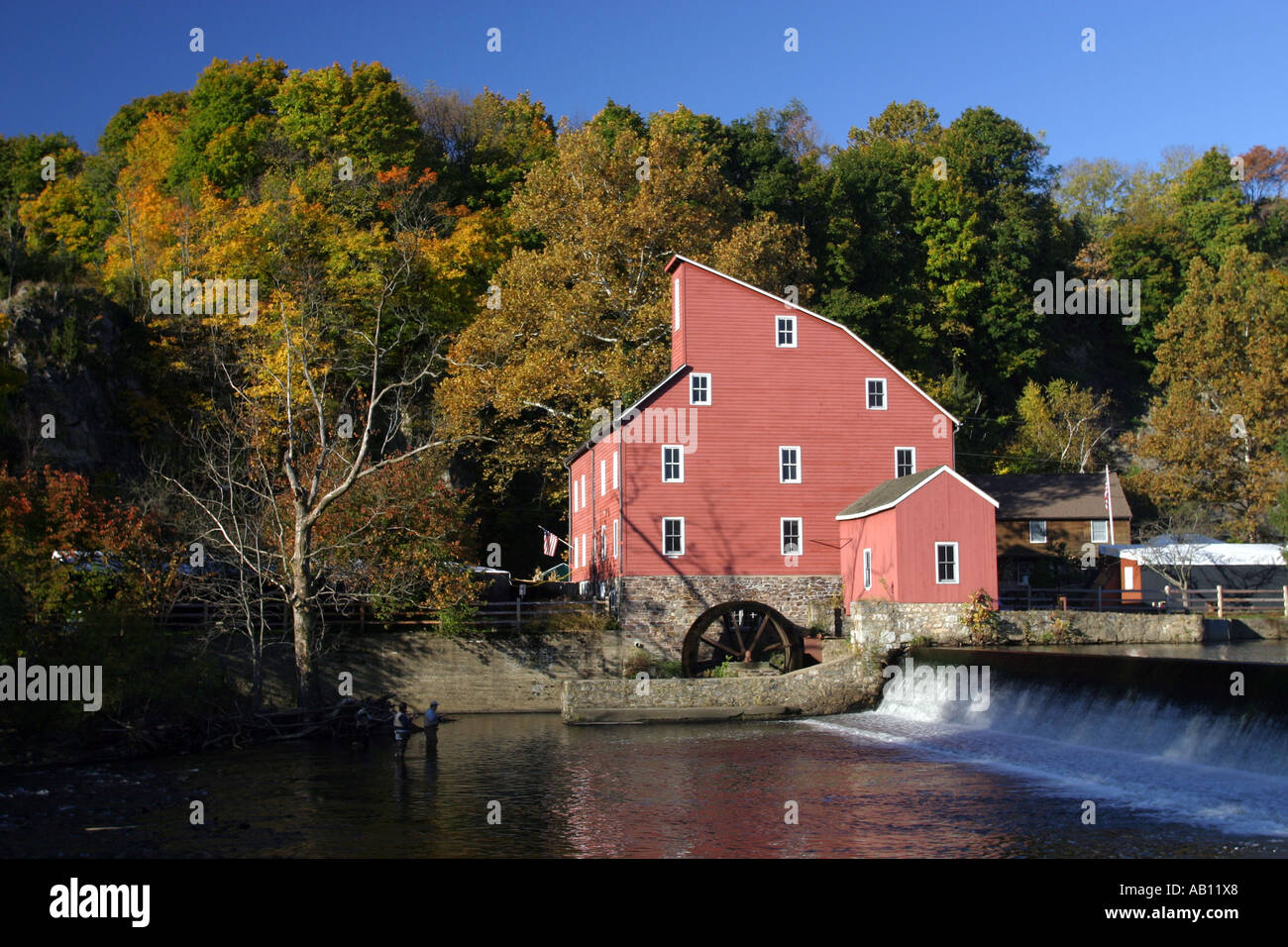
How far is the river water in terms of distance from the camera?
1653 cm

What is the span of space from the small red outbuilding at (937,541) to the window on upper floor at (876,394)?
17.3 feet

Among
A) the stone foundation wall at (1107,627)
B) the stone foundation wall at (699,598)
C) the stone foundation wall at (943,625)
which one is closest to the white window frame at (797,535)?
the stone foundation wall at (699,598)

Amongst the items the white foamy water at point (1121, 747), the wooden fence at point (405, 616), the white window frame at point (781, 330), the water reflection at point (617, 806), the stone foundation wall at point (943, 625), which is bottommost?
the water reflection at point (617, 806)

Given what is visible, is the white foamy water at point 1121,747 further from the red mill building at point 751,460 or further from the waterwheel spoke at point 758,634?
the red mill building at point 751,460

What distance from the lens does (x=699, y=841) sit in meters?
16.9

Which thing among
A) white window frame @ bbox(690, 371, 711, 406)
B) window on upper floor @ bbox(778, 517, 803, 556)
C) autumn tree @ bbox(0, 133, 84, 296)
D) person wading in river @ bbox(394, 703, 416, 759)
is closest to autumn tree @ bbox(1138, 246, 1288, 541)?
window on upper floor @ bbox(778, 517, 803, 556)

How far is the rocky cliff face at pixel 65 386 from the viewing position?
4088 cm

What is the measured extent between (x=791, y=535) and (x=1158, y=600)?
18443 mm

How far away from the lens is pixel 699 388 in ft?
126

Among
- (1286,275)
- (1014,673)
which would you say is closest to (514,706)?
(1014,673)

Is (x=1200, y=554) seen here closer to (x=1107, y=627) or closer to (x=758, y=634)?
(x=1107, y=627)

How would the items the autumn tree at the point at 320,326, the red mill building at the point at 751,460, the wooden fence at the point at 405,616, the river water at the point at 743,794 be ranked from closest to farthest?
1. the river water at the point at 743,794
2. the wooden fence at the point at 405,616
3. the red mill building at the point at 751,460
4. the autumn tree at the point at 320,326

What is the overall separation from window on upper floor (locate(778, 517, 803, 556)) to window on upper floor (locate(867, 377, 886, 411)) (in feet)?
15.6

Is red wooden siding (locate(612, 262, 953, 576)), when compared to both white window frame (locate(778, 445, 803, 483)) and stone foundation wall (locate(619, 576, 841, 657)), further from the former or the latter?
stone foundation wall (locate(619, 576, 841, 657))
